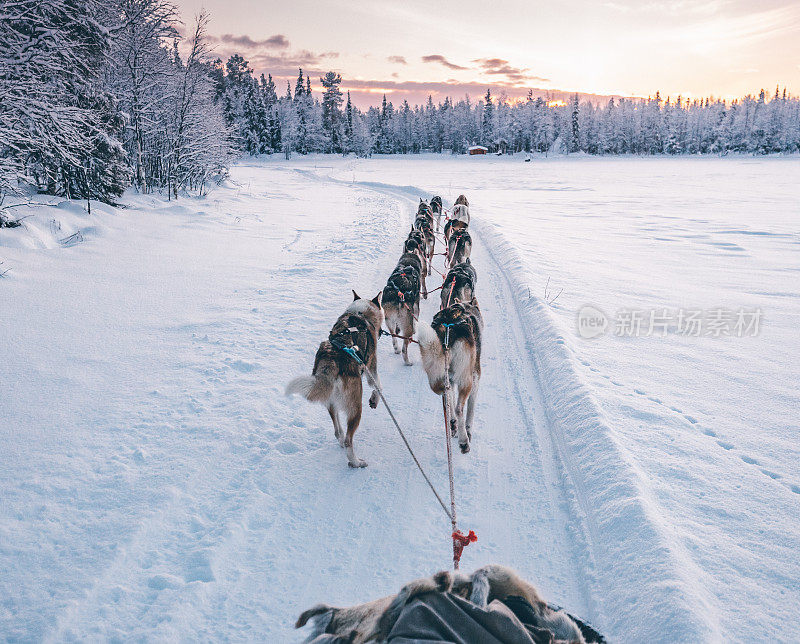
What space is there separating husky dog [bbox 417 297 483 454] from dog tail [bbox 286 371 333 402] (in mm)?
892

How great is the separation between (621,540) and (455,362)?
180cm

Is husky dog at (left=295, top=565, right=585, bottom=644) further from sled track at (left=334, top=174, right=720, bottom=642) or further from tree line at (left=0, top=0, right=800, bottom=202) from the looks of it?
tree line at (left=0, top=0, right=800, bottom=202)

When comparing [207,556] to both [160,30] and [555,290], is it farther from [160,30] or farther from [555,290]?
[160,30]

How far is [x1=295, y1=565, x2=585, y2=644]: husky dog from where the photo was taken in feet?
4.57

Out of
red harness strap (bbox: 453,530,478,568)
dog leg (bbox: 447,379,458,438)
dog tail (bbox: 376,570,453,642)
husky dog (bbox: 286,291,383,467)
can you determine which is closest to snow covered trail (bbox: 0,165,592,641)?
dog leg (bbox: 447,379,458,438)

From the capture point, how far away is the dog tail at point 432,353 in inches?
148

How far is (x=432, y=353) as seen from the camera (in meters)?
3.84

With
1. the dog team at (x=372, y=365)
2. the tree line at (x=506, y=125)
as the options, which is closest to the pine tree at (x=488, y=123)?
the tree line at (x=506, y=125)

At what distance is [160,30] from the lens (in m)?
16.1

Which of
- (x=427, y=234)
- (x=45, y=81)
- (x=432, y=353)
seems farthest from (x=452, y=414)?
(x=45, y=81)

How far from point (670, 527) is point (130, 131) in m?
20.5

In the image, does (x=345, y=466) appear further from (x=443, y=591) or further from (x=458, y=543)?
(x=443, y=591)

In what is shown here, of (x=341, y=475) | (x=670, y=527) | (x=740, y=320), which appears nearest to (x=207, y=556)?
(x=341, y=475)

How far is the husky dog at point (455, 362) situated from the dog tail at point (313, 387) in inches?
35.1
